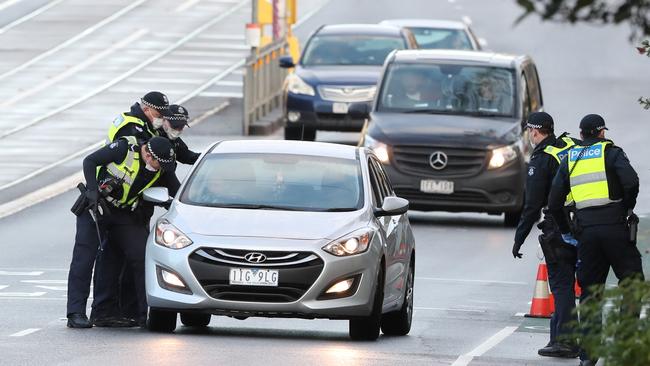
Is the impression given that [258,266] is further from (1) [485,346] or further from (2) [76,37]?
(2) [76,37]

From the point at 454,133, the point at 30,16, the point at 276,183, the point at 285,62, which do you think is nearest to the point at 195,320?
the point at 276,183

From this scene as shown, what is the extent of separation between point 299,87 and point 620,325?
73.7 feet

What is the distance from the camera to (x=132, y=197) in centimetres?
1484

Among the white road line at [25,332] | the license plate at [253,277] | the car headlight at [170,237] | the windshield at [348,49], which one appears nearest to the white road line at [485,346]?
the license plate at [253,277]

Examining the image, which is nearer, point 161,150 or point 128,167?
point 161,150

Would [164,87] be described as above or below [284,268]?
below

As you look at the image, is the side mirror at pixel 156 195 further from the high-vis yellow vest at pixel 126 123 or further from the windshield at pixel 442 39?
the windshield at pixel 442 39

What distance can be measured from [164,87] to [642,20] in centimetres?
3168

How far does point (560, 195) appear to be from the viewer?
13.4 meters

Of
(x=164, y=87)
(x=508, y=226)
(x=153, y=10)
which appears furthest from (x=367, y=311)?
(x=153, y=10)

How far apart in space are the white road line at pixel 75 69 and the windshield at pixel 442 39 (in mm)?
7064

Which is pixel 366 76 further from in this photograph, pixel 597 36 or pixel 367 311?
pixel 597 36

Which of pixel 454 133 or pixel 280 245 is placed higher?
pixel 280 245

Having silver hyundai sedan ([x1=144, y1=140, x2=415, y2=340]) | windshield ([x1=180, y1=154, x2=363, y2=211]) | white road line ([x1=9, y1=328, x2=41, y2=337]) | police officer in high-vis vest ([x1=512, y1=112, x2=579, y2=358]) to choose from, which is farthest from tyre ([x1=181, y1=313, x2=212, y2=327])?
police officer in high-vis vest ([x1=512, y1=112, x2=579, y2=358])
